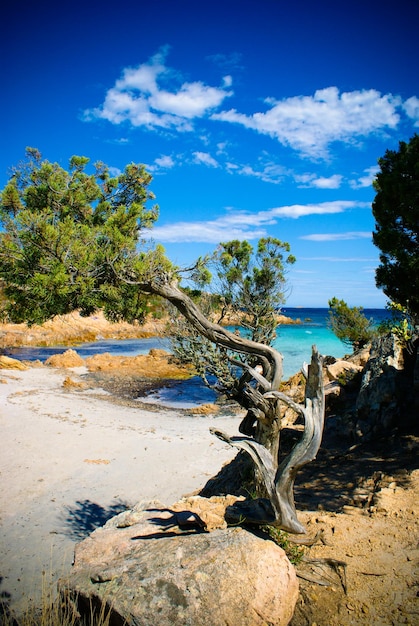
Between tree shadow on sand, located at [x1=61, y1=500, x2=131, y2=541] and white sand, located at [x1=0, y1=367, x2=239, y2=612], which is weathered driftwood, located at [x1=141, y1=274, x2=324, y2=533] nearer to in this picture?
white sand, located at [x1=0, y1=367, x2=239, y2=612]

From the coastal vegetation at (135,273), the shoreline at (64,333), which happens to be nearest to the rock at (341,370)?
the coastal vegetation at (135,273)

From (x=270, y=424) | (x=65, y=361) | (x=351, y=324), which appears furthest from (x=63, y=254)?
(x=65, y=361)

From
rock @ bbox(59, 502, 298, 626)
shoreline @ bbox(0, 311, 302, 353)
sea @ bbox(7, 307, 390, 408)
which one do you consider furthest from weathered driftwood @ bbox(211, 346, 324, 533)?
shoreline @ bbox(0, 311, 302, 353)

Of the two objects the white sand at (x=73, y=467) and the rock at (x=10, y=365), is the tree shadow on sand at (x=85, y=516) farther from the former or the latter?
the rock at (x=10, y=365)

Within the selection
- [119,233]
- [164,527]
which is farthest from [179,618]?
[119,233]

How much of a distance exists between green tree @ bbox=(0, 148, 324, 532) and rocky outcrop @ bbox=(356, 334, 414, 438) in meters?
4.13

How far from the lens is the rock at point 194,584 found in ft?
9.78

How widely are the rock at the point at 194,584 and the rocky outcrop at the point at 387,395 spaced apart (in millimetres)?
5586

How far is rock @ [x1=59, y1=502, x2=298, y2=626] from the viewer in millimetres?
2982

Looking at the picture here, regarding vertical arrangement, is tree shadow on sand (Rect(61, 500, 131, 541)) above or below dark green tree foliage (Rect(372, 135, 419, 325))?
below

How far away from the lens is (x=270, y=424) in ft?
16.4

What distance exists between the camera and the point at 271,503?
156 inches

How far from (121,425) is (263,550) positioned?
12307mm

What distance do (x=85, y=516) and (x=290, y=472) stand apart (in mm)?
6184
